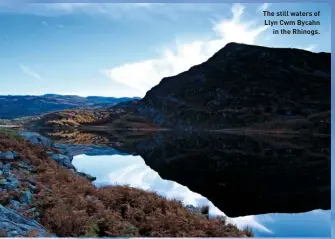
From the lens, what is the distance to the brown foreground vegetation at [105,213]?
3346 mm

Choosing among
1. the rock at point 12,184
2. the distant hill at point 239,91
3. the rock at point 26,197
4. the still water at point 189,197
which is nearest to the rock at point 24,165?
the rock at point 12,184

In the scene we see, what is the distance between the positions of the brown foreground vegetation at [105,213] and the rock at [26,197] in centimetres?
5

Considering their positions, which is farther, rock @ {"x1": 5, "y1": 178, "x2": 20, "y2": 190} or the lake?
the lake

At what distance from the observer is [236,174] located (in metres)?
8.84

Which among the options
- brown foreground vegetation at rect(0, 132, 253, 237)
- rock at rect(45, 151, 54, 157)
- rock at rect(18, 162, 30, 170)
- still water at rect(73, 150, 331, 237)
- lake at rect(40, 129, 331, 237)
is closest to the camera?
brown foreground vegetation at rect(0, 132, 253, 237)

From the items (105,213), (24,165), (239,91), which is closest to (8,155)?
(24,165)

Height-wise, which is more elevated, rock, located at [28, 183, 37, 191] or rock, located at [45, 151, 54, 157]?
rock, located at [45, 151, 54, 157]

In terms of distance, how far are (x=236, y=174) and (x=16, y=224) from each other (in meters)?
6.35

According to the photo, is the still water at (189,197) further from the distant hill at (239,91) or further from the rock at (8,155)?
the rock at (8,155)

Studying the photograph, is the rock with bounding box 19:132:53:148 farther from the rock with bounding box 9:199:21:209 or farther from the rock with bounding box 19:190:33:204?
the rock with bounding box 9:199:21:209

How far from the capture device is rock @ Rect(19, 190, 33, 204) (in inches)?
139

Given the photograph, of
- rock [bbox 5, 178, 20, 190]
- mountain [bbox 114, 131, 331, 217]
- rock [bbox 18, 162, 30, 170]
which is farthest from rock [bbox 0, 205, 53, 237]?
mountain [bbox 114, 131, 331, 217]

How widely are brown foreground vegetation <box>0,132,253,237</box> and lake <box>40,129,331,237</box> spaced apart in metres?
0.81

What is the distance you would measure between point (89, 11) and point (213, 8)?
1.29 m
